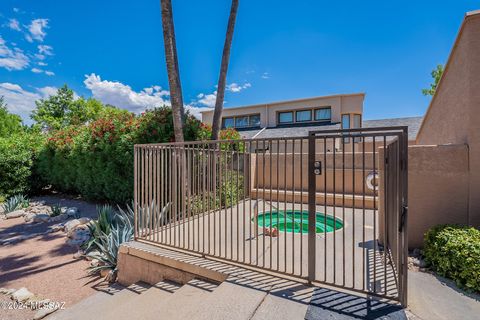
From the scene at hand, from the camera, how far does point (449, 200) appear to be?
4473 millimetres

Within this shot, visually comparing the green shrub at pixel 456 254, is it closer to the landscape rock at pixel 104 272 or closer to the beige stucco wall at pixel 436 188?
the beige stucco wall at pixel 436 188

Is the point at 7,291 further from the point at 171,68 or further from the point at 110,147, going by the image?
the point at 171,68

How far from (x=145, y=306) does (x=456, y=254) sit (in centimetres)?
475

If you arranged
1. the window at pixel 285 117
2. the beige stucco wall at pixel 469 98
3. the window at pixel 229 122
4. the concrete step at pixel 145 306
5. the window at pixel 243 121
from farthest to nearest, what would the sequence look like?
the window at pixel 229 122 → the window at pixel 243 121 → the window at pixel 285 117 → the beige stucco wall at pixel 469 98 → the concrete step at pixel 145 306

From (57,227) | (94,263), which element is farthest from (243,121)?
(94,263)

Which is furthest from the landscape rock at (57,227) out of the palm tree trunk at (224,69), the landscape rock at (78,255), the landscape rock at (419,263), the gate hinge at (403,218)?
the landscape rock at (419,263)

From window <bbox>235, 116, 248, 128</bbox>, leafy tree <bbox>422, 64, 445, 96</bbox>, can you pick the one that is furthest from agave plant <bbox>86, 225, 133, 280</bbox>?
leafy tree <bbox>422, 64, 445, 96</bbox>

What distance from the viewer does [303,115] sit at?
71.6 ft

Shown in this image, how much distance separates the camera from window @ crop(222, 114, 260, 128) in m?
24.5

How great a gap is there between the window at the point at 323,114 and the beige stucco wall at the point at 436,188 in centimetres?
1675

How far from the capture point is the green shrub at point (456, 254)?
10.5 feet

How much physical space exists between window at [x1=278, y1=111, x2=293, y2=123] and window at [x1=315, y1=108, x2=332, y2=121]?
8.21ft

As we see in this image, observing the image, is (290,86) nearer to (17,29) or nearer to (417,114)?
(417,114)

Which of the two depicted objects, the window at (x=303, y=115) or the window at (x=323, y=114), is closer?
the window at (x=323, y=114)
